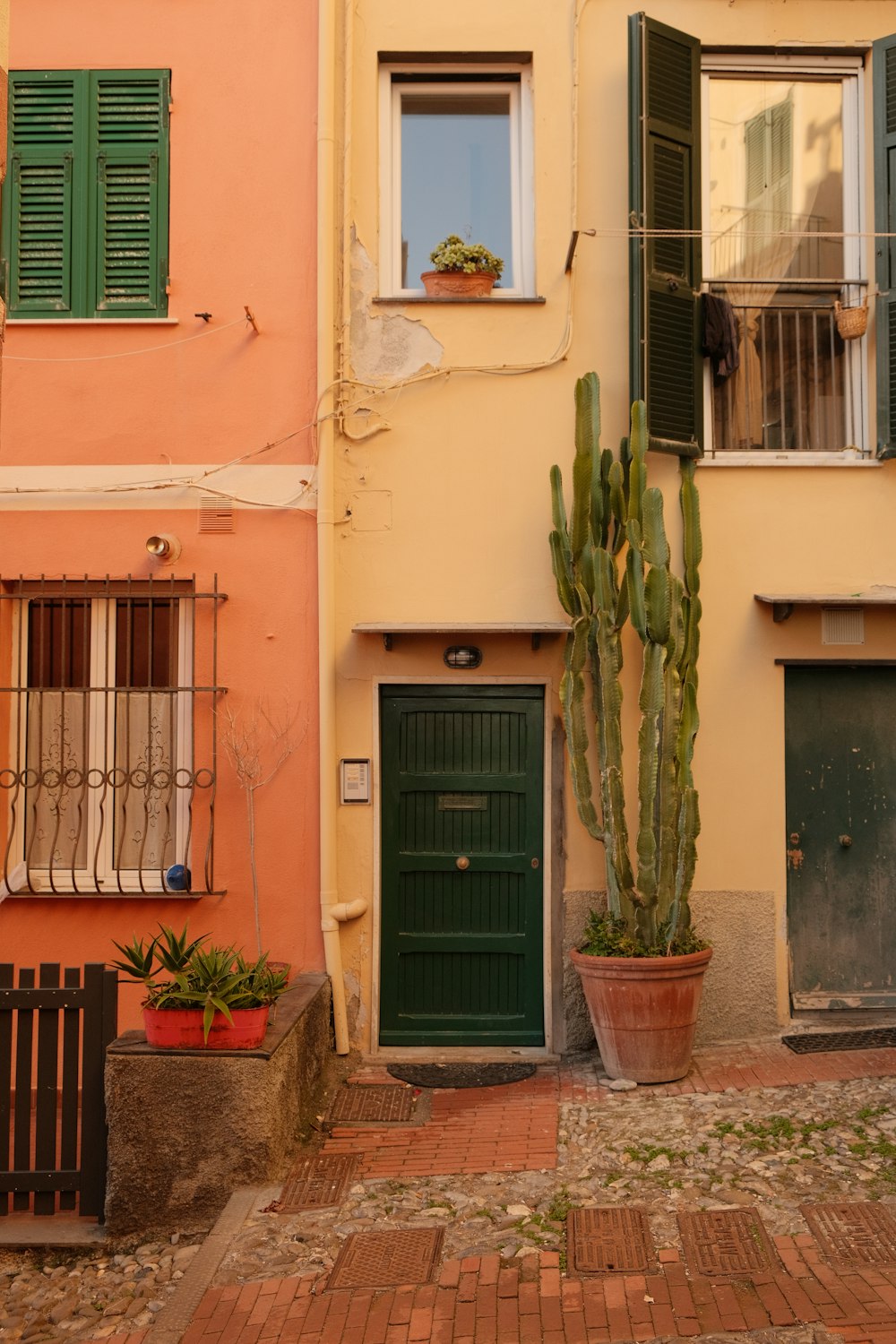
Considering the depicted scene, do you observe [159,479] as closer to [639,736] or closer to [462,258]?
[462,258]

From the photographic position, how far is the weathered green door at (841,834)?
7.18m

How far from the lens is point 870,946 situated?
7203 mm

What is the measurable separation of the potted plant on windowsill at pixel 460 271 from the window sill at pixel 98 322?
1.49m

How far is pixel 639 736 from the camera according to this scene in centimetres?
659

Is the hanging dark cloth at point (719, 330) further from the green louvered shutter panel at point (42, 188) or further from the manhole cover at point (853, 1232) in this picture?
the manhole cover at point (853, 1232)

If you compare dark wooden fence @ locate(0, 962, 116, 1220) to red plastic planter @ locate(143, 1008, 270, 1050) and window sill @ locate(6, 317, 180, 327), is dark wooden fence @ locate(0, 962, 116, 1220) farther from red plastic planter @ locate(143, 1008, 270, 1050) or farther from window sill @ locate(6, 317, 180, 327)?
window sill @ locate(6, 317, 180, 327)

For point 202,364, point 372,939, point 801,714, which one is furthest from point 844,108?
point 372,939

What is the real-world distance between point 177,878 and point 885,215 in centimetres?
543

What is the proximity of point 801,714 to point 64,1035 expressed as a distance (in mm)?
4292

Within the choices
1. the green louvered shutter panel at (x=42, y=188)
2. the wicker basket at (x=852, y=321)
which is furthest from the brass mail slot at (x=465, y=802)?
the green louvered shutter panel at (x=42, y=188)

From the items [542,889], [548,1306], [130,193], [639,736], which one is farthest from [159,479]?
[548,1306]

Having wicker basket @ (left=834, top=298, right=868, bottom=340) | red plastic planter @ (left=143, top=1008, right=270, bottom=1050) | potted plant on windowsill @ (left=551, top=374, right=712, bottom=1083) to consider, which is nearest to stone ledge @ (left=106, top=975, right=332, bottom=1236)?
red plastic planter @ (left=143, top=1008, right=270, bottom=1050)

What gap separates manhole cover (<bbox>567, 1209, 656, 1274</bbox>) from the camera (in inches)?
175

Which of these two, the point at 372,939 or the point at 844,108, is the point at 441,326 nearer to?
the point at 844,108
